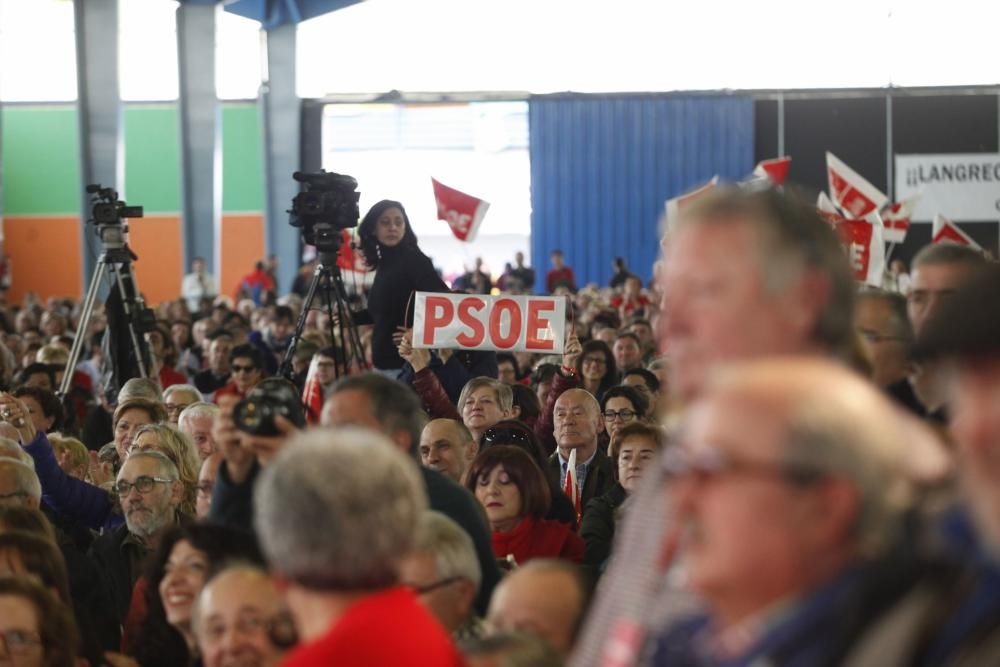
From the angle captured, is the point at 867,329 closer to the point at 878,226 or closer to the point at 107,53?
the point at 878,226

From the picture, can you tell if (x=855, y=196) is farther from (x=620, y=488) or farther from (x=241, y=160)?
(x=241, y=160)

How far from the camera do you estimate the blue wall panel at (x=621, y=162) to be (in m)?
25.2

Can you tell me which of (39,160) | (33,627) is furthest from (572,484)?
(39,160)

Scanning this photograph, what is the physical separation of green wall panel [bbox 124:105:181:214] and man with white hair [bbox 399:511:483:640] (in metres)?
25.3

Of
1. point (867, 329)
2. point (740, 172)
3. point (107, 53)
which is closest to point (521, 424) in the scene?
point (867, 329)

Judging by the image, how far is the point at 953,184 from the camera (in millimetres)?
24781

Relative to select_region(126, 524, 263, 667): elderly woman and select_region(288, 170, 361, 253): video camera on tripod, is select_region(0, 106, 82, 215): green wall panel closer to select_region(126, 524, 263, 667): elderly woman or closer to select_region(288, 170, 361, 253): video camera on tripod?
select_region(288, 170, 361, 253): video camera on tripod

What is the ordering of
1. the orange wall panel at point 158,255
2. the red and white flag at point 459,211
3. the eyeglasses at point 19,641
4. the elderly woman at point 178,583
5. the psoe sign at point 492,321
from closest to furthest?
the elderly woman at point 178,583 → the eyeglasses at point 19,641 → the psoe sign at point 492,321 → the red and white flag at point 459,211 → the orange wall panel at point 158,255

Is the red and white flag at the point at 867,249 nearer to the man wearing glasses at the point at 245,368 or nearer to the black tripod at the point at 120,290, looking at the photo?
the man wearing glasses at the point at 245,368

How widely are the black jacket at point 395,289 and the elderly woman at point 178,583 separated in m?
3.98

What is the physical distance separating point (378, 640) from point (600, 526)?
349cm

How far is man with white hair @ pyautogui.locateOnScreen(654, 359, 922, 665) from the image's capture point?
1.59 metres

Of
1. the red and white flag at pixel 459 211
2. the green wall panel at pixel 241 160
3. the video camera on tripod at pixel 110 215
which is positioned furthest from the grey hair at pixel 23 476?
the green wall panel at pixel 241 160

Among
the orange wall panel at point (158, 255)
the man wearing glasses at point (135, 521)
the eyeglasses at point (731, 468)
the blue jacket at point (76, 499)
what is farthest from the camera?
the orange wall panel at point (158, 255)
